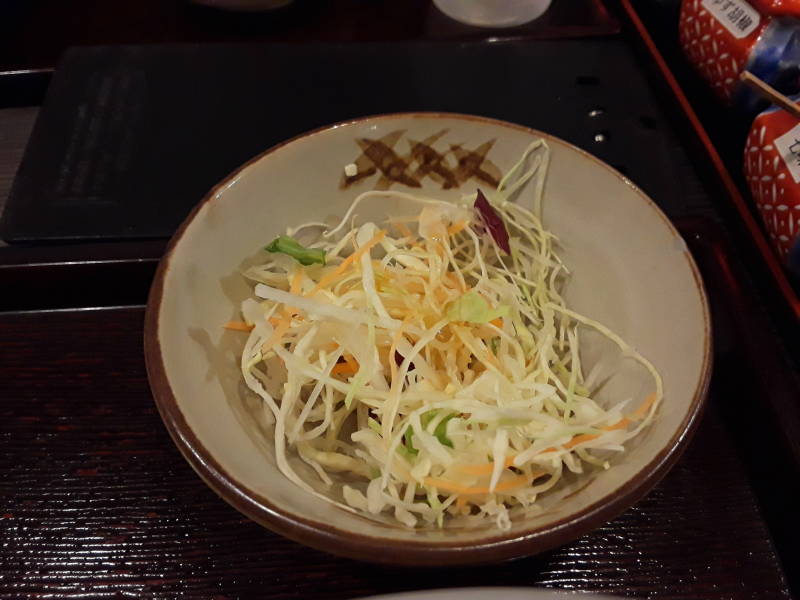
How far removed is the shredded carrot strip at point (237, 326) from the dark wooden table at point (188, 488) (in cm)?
21

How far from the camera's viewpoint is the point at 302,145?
3.43ft

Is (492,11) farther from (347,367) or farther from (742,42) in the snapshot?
(347,367)

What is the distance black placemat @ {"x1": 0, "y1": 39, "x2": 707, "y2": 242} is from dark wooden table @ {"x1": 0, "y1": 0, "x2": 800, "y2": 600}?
0.50 ft

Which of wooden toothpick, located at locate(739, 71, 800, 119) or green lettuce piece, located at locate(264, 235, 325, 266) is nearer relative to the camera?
green lettuce piece, located at locate(264, 235, 325, 266)

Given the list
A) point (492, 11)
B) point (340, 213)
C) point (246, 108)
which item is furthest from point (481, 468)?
point (492, 11)

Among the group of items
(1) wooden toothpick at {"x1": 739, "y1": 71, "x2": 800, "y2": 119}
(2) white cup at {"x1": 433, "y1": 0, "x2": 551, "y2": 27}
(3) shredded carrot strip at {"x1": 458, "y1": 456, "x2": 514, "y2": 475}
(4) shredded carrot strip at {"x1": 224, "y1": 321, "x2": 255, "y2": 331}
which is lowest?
(4) shredded carrot strip at {"x1": 224, "y1": 321, "x2": 255, "y2": 331}

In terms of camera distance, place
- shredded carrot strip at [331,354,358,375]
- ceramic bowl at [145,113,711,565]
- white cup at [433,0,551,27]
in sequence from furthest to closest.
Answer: white cup at [433,0,551,27], shredded carrot strip at [331,354,358,375], ceramic bowl at [145,113,711,565]

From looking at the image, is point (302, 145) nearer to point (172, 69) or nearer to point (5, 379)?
point (5, 379)

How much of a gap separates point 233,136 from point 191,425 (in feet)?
2.89

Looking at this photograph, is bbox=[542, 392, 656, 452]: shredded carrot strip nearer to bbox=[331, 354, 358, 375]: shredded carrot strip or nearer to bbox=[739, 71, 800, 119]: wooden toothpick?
bbox=[331, 354, 358, 375]: shredded carrot strip

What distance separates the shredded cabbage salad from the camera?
79 cm

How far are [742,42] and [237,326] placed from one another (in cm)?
119

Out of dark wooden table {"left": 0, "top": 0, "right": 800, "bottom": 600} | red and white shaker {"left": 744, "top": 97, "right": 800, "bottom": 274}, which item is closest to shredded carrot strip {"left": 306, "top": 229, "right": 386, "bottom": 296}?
dark wooden table {"left": 0, "top": 0, "right": 800, "bottom": 600}

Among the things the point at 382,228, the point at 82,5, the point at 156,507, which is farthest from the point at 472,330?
the point at 82,5
